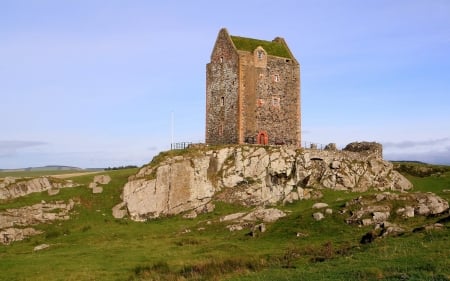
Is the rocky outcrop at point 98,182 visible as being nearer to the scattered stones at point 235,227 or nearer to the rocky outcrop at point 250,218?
the rocky outcrop at point 250,218

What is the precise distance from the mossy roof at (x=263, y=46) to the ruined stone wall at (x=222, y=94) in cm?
156

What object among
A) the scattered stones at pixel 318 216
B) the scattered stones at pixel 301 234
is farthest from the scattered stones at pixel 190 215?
the scattered stones at pixel 301 234

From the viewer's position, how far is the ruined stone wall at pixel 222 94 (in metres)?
72.3

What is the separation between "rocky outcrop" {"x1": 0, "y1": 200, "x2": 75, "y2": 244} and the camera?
163 ft

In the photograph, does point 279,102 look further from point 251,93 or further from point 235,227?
point 235,227

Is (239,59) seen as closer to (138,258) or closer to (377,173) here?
(377,173)

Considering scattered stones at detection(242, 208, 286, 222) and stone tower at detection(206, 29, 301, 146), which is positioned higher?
stone tower at detection(206, 29, 301, 146)

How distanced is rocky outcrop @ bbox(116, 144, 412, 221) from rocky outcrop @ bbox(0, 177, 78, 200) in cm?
838

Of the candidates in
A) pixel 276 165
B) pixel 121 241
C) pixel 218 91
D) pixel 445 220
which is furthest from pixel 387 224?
pixel 218 91

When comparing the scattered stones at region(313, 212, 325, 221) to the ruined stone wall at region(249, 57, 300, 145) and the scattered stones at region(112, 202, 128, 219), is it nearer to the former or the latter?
the scattered stones at region(112, 202, 128, 219)

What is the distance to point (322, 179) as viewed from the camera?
67.7 meters

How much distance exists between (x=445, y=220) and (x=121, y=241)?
26695 mm

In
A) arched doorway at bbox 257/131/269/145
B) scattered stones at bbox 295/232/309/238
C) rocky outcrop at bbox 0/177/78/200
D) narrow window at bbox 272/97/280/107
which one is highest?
narrow window at bbox 272/97/280/107

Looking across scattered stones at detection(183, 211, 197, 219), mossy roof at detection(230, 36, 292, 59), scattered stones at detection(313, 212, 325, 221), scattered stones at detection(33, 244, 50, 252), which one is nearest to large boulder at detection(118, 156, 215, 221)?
scattered stones at detection(183, 211, 197, 219)
